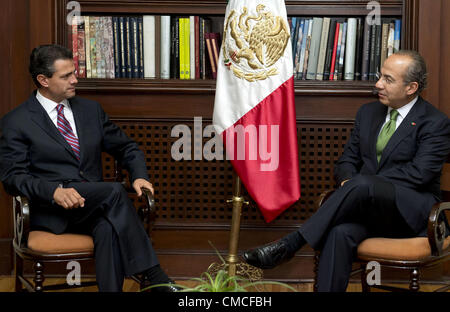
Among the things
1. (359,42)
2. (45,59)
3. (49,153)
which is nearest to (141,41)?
(45,59)

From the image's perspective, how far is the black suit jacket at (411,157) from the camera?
9.48 feet

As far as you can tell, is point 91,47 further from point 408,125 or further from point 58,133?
point 408,125

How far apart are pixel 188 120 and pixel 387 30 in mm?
1335

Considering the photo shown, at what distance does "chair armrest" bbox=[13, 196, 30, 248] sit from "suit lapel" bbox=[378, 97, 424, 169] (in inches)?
68.4

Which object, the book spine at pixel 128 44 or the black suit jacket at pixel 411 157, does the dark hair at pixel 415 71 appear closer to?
the black suit jacket at pixel 411 157

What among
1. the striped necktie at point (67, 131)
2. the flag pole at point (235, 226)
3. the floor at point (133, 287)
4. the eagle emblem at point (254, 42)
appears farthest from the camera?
the floor at point (133, 287)

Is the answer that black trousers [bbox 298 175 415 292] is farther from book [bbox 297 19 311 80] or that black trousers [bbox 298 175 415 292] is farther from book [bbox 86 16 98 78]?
book [bbox 86 16 98 78]

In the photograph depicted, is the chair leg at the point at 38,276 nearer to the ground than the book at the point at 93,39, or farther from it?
nearer to the ground

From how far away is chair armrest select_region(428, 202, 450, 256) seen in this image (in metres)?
2.68

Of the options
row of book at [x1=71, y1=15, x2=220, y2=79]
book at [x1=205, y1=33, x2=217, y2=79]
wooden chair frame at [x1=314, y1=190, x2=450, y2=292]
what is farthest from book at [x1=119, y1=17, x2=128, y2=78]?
wooden chair frame at [x1=314, y1=190, x2=450, y2=292]

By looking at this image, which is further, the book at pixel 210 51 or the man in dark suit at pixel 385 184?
the book at pixel 210 51

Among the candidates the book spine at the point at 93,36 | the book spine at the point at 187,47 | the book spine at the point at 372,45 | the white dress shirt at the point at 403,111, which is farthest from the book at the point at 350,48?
the book spine at the point at 93,36

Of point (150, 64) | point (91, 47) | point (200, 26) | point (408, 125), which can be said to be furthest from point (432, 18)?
point (91, 47)

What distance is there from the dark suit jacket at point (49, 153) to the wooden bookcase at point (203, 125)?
1.71 feet
